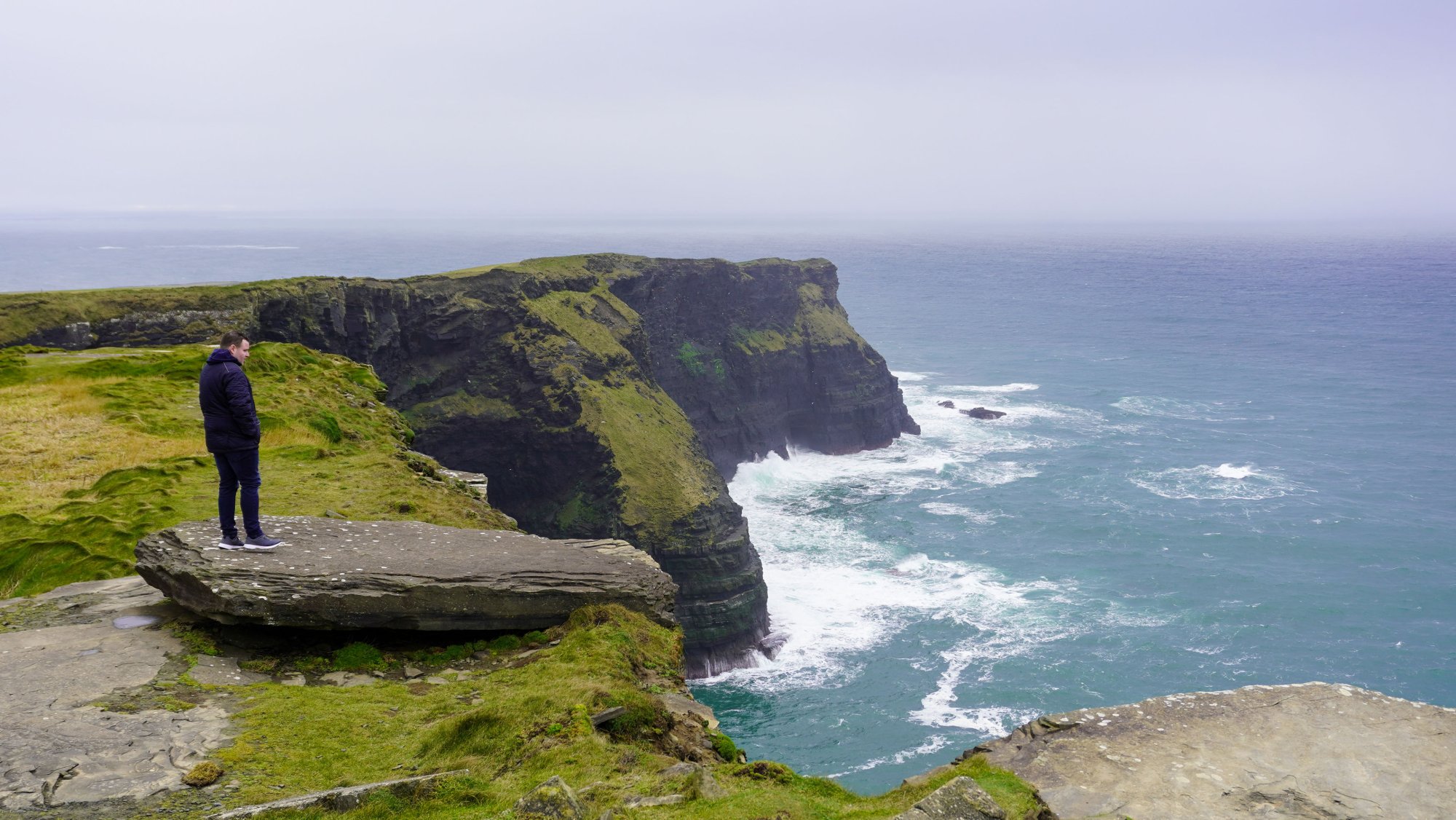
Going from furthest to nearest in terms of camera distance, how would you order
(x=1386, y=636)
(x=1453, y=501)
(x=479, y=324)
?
1. (x=1453, y=501)
2. (x=479, y=324)
3. (x=1386, y=636)

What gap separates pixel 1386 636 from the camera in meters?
49.7

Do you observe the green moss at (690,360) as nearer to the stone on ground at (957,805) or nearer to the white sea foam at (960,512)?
the white sea foam at (960,512)

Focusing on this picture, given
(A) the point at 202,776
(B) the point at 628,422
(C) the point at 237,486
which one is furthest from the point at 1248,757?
(B) the point at 628,422

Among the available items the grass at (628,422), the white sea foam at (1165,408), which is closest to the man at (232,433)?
the grass at (628,422)

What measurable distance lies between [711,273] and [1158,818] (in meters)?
78.9

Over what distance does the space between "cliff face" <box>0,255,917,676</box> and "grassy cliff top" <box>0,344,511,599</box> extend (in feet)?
33.8

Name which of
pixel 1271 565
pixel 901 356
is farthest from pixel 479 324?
pixel 901 356

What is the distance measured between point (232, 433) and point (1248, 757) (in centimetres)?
1314

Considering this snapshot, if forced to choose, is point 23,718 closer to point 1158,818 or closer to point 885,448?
point 1158,818

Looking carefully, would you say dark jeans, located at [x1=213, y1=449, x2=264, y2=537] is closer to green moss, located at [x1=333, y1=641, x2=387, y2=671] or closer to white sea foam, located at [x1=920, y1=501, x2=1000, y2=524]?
green moss, located at [x1=333, y1=641, x2=387, y2=671]

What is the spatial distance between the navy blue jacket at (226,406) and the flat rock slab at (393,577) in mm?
1321

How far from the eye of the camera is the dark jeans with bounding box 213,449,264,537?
11.5m

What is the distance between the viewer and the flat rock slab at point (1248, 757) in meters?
10.4

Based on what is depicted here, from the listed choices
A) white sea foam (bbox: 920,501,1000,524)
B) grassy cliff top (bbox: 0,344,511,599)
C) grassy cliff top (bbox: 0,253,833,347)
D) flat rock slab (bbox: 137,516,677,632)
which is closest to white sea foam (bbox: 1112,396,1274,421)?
white sea foam (bbox: 920,501,1000,524)
